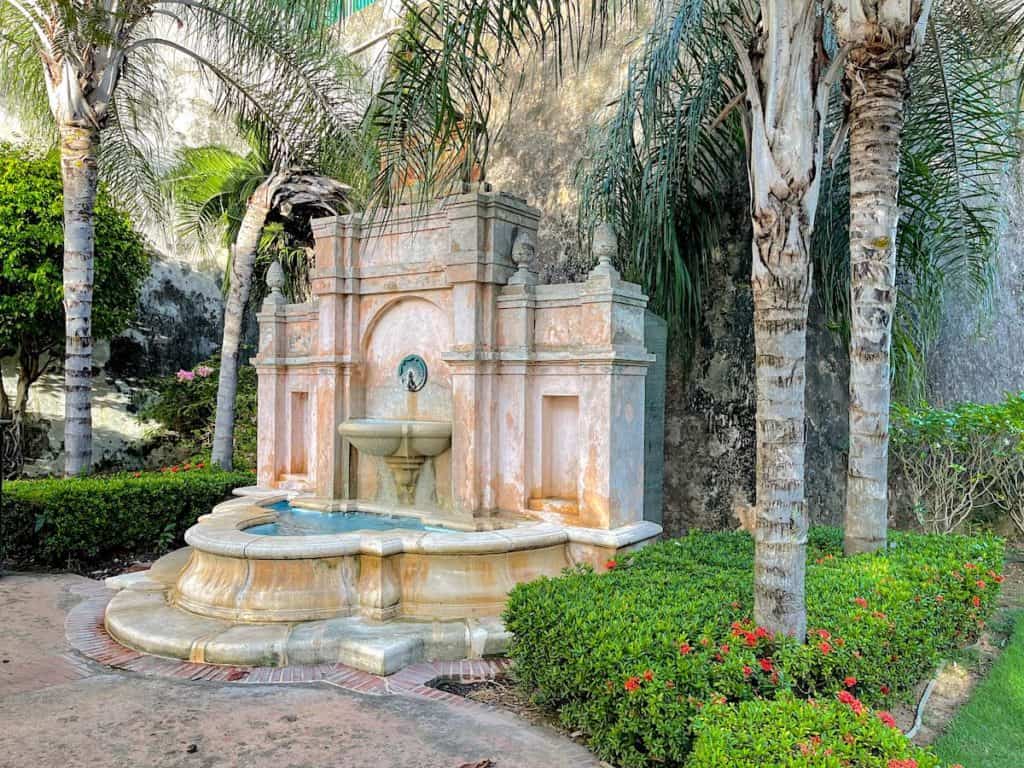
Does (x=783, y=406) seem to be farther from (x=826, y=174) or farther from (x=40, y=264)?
(x=40, y=264)

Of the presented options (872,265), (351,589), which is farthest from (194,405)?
(872,265)

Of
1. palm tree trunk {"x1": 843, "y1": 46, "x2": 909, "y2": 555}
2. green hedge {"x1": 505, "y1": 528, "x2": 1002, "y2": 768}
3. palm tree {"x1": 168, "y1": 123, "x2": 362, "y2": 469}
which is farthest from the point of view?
palm tree {"x1": 168, "y1": 123, "x2": 362, "y2": 469}

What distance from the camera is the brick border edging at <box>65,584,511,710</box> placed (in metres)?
4.53

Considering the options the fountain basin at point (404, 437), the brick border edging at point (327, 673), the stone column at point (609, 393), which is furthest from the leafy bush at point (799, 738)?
the fountain basin at point (404, 437)

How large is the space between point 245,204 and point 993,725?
1248 cm

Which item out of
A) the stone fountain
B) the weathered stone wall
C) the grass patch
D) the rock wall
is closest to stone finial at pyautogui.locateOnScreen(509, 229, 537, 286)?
the stone fountain

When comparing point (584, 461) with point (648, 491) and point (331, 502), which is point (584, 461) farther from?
point (331, 502)

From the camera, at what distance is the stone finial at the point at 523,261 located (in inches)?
262

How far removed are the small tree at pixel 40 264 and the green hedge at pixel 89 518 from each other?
3444 mm

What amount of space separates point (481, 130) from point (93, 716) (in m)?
4.03

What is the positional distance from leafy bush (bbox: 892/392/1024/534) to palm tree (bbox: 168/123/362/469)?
254 inches

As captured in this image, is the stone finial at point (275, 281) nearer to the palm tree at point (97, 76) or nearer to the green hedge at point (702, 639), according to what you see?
the palm tree at point (97, 76)

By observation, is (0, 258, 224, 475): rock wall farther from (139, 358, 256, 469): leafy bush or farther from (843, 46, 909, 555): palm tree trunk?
(843, 46, 909, 555): palm tree trunk

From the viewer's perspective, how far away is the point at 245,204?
12.9 m
